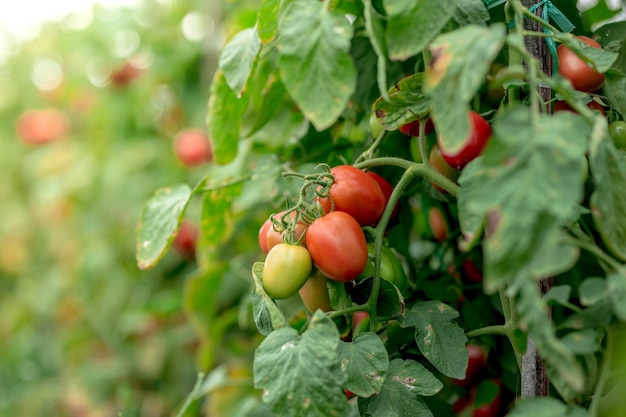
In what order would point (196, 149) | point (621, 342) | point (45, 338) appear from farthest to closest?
point (45, 338)
point (196, 149)
point (621, 342)

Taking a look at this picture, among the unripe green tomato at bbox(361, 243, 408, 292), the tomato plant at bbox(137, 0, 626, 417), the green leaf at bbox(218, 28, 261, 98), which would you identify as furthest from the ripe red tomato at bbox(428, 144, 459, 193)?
the green leaf at bbox(218, 28, 261, 98)

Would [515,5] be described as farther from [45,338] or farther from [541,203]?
[45,338]

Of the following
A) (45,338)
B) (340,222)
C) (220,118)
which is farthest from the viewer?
(45,338)

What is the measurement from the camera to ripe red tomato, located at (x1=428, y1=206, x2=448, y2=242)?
3.12 feet

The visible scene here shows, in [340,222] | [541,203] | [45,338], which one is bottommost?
[45,338]

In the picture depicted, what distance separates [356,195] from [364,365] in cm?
17

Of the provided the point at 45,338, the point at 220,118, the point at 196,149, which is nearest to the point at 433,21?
the point at 220,118

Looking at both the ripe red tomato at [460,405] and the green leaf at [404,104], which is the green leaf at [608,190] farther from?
the ripe red tomato at [460,405]

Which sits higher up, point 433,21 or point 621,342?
point 433,21

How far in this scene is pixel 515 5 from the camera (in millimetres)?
575

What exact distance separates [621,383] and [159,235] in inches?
19.9

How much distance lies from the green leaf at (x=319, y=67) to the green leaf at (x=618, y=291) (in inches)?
9.3

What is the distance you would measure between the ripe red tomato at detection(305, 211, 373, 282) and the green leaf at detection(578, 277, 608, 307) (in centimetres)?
21

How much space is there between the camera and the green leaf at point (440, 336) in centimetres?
65
